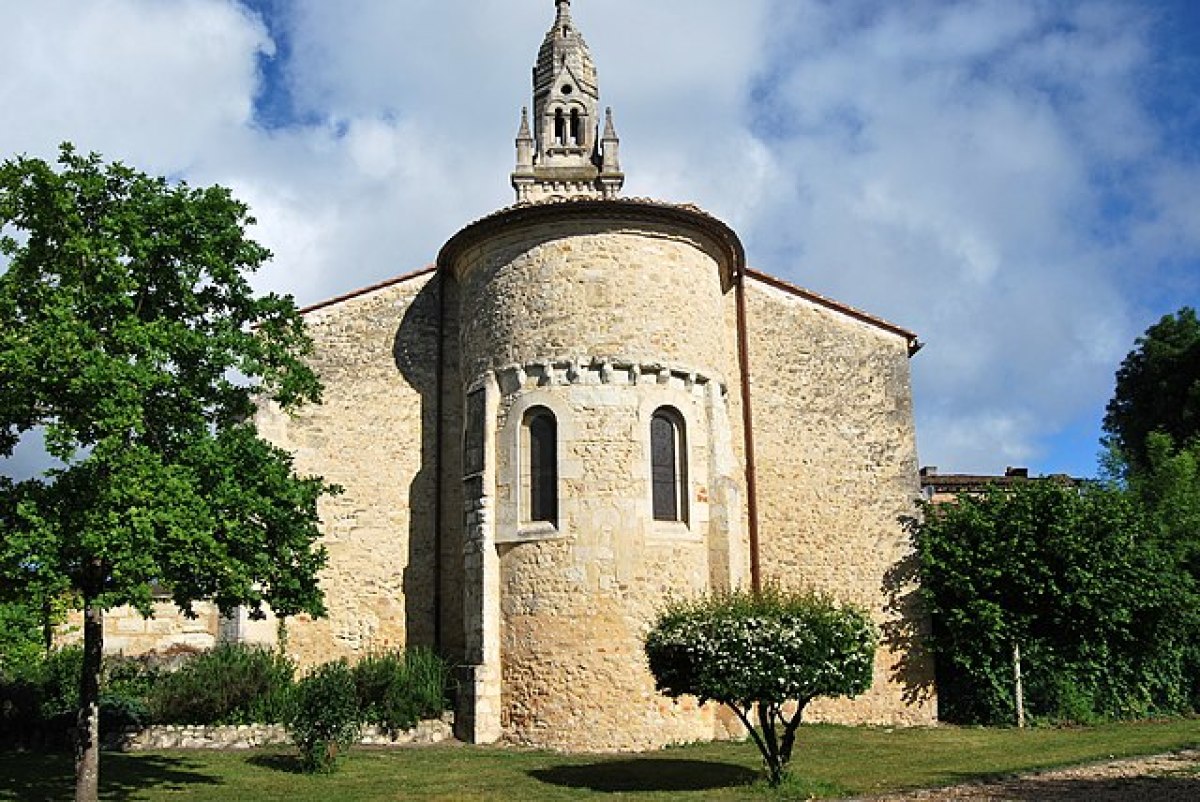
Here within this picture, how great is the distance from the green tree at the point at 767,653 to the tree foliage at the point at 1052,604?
8174 mm

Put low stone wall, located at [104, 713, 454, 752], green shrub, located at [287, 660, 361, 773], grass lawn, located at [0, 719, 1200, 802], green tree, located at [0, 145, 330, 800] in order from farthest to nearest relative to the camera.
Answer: low stone wall, located at [104, 713, 454, 752]
green shrub, located at [287, 660, 361, 773]
grass lawn, located at [0, 719, 1200, 802]
green tree, located at [0, 145, 330, 800]

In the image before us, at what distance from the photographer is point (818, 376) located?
21.4 m

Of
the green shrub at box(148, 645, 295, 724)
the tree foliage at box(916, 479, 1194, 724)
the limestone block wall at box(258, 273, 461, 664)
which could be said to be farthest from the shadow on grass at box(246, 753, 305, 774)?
the tree foliage at box(916, 479, 1194, 724)

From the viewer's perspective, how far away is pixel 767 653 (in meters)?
11.4

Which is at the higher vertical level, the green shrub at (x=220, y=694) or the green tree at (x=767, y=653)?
the green tree at (x=767, y=653)

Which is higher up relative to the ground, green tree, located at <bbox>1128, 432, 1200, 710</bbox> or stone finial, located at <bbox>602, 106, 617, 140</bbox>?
stone finial, located at <bbox>602, 106, 617, 140</bbox>

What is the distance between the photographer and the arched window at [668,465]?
17422 mm

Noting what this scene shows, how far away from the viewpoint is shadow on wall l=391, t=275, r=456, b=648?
2008 cm

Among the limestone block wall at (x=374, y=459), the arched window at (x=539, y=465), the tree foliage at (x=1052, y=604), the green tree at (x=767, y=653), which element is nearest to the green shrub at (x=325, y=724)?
the arched window at (x=539, y=465)

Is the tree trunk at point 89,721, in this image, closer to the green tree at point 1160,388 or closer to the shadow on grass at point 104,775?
the shadow on grass at point 104,775

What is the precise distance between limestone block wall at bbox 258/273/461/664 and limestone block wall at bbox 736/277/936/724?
22.6 ft

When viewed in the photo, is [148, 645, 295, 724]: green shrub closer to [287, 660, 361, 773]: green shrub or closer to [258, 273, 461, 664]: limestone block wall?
[287, 660, 361, 773]: green shrub

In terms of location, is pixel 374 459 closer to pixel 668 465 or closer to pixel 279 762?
pixel 668 465

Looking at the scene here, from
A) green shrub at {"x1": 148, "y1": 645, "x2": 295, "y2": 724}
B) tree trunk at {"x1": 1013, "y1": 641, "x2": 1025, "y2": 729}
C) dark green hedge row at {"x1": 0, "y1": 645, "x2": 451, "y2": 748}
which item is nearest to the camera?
dark green hedge row at {"x1": 0, "y1": 645, "x2": 451, "y2": 748}
